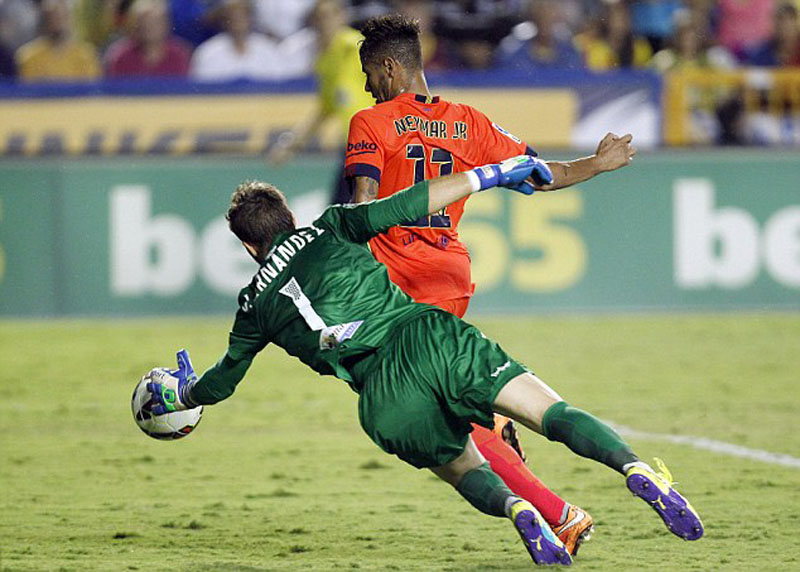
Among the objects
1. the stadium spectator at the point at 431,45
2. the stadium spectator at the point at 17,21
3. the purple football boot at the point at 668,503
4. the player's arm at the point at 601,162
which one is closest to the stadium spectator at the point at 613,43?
the stadium spectator at the point at 431,45

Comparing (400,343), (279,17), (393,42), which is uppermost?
(279,17)

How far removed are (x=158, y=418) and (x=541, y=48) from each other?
1070cm

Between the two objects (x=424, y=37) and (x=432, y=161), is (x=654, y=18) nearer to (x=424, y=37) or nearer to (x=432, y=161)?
(x=424, y=37)

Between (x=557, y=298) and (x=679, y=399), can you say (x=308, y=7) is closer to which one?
(x=557, y=298)

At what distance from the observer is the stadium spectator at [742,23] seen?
16.8 meters

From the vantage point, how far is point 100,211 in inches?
567

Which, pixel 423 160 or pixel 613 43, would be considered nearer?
pixel 423 160

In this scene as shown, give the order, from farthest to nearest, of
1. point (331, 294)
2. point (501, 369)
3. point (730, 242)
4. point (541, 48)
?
point (541, 48), point (730, 242), point (331, 294), point (501, 369)

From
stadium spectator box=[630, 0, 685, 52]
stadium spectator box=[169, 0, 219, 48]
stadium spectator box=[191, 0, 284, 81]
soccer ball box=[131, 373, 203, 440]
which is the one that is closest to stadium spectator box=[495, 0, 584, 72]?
stadium spectator box=[630, 0, 685, 52]

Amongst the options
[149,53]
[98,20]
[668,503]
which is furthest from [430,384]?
[98,20]

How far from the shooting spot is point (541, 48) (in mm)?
15820

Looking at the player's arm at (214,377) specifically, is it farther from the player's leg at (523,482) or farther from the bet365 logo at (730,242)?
the bet365 logo at (730,242)

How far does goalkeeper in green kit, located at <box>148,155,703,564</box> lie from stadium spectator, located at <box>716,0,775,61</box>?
39.7 ft

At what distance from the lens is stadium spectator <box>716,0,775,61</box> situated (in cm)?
1677
